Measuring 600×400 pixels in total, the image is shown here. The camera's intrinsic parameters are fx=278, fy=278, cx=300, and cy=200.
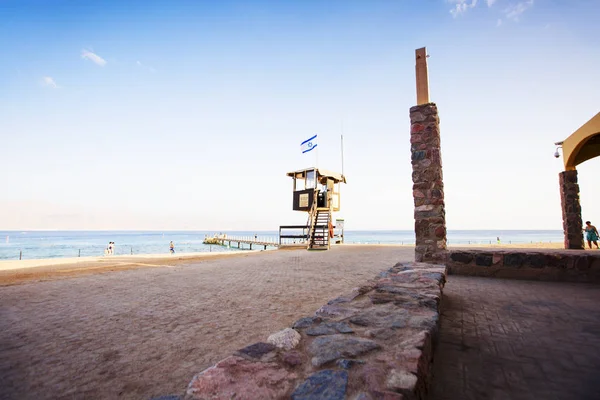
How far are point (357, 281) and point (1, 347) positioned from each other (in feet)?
17.0

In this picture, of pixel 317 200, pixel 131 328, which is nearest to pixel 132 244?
pixel 317 200

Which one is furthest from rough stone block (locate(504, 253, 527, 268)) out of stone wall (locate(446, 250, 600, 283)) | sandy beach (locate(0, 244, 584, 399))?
sandy beach (locate(0, 244, 584, 399))

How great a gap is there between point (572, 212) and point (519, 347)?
1093 centimetres

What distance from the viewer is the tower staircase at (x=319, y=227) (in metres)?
17.6

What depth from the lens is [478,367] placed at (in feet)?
7.16

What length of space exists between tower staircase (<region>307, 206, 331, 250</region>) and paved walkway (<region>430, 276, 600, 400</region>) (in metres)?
13.0

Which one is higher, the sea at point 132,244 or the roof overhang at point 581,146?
the roof overhang at point 581,146

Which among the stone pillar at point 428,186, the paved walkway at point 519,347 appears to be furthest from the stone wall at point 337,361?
the stone pillar at point 428,186

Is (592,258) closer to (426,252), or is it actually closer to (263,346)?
(426,252)

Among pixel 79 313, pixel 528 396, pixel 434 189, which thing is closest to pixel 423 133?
pixel 434 189

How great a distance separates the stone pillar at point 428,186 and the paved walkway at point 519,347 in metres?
2.17

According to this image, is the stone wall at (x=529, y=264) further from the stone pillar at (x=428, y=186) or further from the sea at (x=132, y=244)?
the sea at (x=132, y=244)

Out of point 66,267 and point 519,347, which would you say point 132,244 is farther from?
point 519,347

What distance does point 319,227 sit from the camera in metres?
18.8
